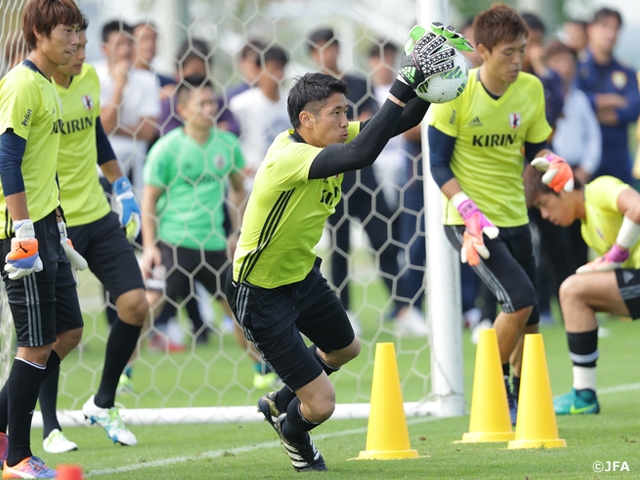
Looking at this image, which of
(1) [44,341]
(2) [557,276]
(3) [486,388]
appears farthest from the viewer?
(2) [557,276]

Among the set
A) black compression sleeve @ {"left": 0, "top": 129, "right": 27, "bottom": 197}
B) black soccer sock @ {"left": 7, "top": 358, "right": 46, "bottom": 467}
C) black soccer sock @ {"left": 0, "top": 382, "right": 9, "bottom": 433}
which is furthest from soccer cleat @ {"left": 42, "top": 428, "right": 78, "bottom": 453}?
black compression sleeve @ {"left": 0, "top": 129, "right": 27, "bottom": 197}

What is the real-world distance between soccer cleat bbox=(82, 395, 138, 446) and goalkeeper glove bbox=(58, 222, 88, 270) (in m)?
0.92

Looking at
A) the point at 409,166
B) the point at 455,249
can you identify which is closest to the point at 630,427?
the point at 455,249

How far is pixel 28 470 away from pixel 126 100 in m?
4.39

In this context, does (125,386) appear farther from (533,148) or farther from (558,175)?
(558,175)

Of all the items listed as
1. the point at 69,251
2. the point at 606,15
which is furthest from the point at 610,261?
the point at 606,15

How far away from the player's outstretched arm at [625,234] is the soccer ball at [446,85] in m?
1.78

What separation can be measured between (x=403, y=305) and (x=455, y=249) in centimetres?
370

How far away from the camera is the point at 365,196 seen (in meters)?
9.20

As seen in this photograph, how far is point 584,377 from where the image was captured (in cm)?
572

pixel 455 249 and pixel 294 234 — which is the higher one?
pixel 294 234

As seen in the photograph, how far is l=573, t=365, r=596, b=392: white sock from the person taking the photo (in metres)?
5.71

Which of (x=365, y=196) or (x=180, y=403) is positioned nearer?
(x=180, y=403)

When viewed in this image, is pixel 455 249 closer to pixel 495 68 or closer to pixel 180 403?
pixel 495 68
